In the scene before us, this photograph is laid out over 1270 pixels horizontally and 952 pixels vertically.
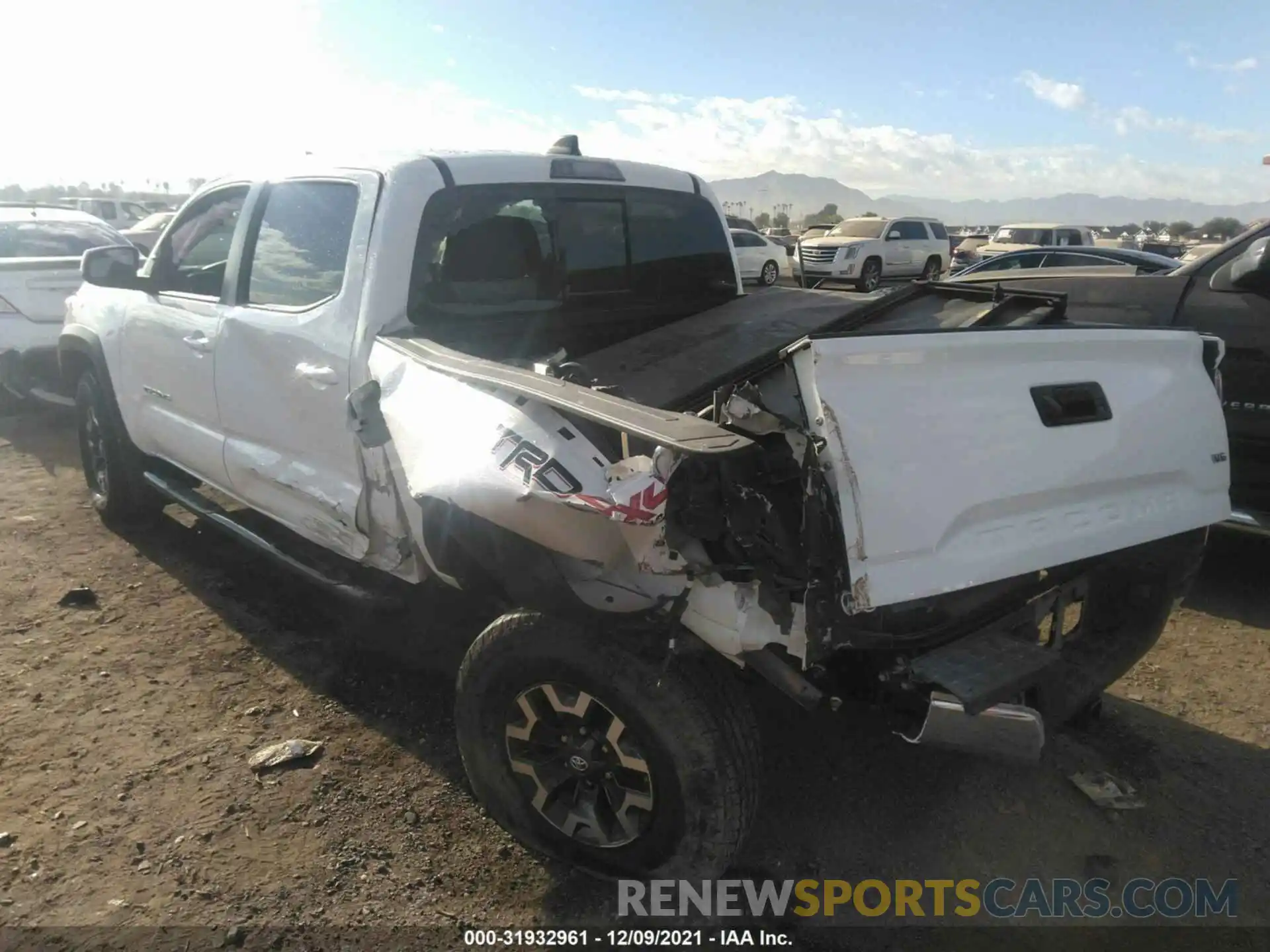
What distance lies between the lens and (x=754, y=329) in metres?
3.56

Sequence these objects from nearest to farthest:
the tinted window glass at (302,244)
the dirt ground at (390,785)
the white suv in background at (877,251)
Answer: the dirt ground at (390,785)
the tinted window glass at (302,244)
the white suv in background at (877,251)

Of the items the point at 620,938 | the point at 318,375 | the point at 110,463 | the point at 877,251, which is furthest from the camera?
the point at 877,251

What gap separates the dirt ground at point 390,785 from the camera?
8.36ft

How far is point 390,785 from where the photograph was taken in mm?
2986

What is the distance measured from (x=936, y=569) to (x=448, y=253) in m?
2.17

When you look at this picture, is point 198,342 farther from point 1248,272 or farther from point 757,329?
point 1248,272

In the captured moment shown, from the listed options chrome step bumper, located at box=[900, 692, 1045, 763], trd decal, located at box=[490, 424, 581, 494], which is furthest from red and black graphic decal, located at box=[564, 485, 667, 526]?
chrome step bumper, located at box=[900, 692, 1045, 763]

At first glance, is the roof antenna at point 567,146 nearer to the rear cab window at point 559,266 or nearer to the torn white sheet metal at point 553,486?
the rear cab window at point 559,266

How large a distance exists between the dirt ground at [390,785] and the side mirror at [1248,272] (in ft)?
5.16

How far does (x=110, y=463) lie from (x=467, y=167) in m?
3.21

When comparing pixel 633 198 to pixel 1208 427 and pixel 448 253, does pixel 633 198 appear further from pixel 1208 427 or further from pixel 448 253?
pixel 1208 427

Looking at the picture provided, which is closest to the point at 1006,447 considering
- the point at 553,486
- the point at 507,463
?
the point at 553,486

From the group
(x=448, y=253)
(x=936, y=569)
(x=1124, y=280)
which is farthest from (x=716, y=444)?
(x=1124, y=280)

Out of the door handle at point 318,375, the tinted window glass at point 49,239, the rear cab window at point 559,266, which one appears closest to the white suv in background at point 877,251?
the tinted window glass at point 49,239
